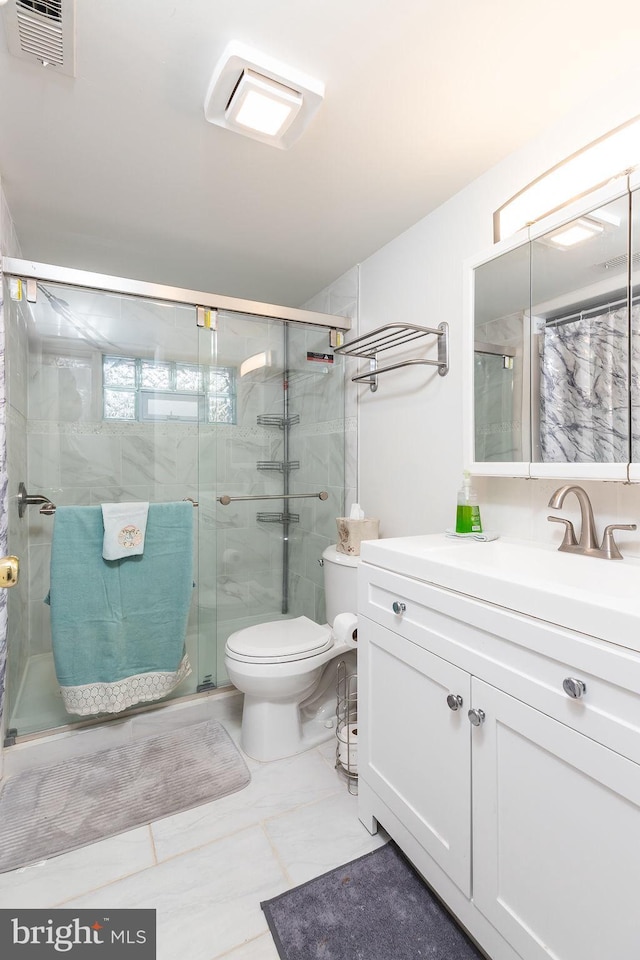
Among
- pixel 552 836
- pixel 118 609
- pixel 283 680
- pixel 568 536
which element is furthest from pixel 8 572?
pixel 568 536

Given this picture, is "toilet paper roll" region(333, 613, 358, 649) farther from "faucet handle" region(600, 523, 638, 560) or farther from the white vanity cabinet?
"faucet handle" region(600, 523, 638, 560)

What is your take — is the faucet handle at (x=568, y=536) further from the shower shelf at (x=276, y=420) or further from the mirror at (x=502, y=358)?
the shower shelf at (x=276, y=420)

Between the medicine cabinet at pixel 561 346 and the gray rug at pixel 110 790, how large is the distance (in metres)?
1.49

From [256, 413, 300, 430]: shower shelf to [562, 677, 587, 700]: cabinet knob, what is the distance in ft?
5.82

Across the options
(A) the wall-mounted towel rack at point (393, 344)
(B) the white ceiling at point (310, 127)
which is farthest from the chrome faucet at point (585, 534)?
(B) the white ceiling at point (310, 127)

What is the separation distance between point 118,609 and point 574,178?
2163 mm

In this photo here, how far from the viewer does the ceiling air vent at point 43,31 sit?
101 centimetres

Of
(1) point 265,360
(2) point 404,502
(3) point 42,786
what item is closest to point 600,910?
(2) point 404,502

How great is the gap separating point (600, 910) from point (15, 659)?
2069 millimetres

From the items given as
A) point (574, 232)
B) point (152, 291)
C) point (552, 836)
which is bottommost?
point (552, 836)

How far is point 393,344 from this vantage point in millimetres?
2012

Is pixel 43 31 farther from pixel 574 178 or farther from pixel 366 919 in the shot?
pixel 366 919

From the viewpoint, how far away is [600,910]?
75cm

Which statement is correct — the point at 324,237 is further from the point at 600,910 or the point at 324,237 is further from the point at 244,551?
the point at 600,910
